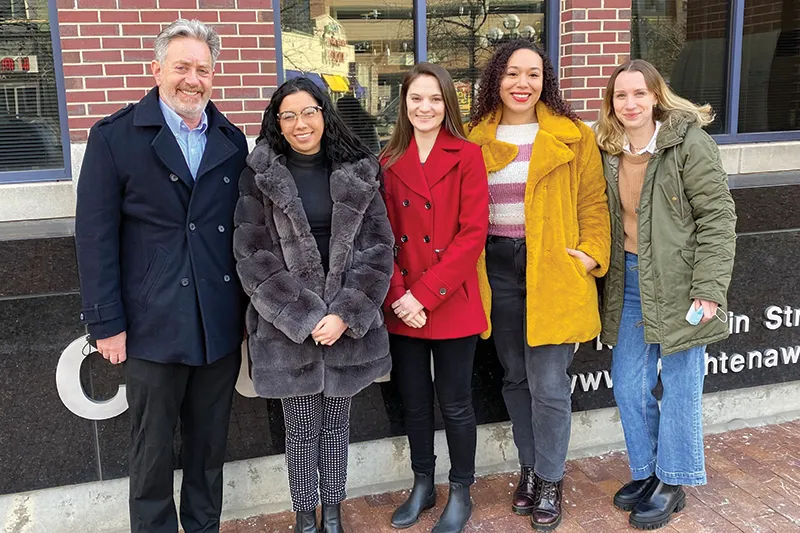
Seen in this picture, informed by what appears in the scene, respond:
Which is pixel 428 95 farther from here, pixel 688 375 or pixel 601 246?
pixel 688 375

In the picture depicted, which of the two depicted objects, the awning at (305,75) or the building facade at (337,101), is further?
the awning at (305,75)

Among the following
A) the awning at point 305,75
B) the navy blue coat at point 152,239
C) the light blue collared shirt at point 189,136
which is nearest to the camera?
the navy blue coat at point 152,239

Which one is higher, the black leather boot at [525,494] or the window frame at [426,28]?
the window frame at [426,28]

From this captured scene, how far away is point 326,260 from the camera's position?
2805 millimetres

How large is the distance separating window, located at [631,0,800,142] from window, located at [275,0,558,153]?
0.90m

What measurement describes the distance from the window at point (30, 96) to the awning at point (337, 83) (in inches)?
57.9

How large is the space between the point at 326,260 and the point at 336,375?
0.48 metres

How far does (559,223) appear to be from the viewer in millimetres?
3004

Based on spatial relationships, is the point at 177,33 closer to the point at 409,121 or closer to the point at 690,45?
the point at 409,121

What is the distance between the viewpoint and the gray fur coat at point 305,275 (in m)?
2.69

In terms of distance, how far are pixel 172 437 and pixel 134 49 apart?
6.44ft

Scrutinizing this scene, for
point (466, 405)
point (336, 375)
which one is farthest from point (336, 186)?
point (466, 405)

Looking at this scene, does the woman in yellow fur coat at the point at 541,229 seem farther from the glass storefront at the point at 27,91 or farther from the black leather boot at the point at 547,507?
the glass storefront at the point at 27,91

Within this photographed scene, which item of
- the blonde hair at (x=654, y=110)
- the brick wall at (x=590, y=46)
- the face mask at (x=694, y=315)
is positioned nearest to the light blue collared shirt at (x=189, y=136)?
the blonde hair at (x=654, y=110)
